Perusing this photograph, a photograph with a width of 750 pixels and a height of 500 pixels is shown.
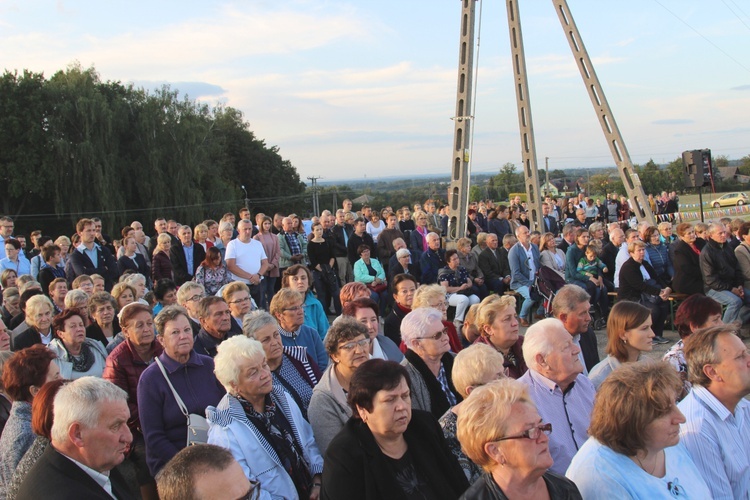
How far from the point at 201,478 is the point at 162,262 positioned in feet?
25.3

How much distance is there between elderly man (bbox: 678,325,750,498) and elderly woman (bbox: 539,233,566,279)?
7.08m

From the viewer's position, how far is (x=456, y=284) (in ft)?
32.6

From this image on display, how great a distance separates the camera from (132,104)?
113 ft

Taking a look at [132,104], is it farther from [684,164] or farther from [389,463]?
[389,463]

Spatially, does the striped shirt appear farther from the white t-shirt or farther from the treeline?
the treeline

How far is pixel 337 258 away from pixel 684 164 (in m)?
8.37

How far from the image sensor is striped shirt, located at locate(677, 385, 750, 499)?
316 centimetres

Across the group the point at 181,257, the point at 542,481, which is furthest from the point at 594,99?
the point at 542,481

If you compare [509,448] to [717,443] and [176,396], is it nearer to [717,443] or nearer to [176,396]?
[717,443]

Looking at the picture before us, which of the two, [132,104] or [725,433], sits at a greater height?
[132,104]

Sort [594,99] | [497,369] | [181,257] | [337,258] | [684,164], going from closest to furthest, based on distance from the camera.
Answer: [497,369]
[181,257]
[337,258]
[684,164]
[594,99]

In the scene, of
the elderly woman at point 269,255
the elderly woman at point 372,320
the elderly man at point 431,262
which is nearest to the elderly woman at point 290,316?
the elderly woman at point 372,320

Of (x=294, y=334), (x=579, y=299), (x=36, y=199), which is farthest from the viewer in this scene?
(x=36, y=199)

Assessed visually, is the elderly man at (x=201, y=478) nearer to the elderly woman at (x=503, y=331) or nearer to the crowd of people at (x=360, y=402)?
the crowd of people at (x=360, y=402)
